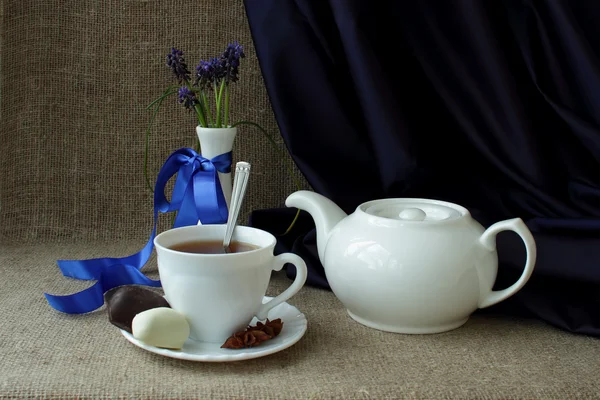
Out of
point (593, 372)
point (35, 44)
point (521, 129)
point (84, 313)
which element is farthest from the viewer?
point (35, 44)

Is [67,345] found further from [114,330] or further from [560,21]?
[560,21]

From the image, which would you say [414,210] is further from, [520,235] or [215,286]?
[215,286]

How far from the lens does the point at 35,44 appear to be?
45.8 inches

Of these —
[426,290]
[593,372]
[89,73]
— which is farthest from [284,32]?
[593,372]

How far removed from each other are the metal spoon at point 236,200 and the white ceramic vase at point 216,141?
84 mm

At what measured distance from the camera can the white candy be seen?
775 mm

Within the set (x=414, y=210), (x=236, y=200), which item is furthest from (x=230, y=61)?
(x=414, y=210)

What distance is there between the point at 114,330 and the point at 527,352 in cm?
46

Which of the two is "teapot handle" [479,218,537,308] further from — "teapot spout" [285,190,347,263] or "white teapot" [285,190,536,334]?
"teapot spout" [285,190,347,263]

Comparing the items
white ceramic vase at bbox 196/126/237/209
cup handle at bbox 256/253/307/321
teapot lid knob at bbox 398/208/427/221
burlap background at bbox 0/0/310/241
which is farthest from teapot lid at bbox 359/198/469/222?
burlap background at bbox 0/0/310/241

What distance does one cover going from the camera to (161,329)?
0.77 m

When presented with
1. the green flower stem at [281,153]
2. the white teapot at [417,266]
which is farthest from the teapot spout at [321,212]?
the green flower stem at [281,153]

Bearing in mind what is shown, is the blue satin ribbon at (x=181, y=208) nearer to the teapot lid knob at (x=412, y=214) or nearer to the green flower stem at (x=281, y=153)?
the green flower stem at (x=281, y=153)

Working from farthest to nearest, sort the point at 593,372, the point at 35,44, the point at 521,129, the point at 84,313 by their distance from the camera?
the point at 35,44
the point at 521,129
the point at 84,313
the point at 593,372
